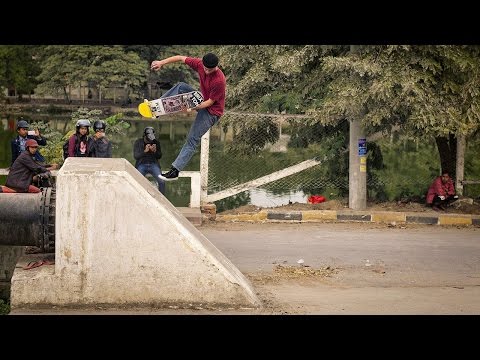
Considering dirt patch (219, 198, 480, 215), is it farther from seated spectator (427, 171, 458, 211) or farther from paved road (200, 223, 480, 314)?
paved road (200, 223, 480, 314)

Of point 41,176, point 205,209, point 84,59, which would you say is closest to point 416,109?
point 205,209

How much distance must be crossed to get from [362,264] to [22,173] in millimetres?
5211

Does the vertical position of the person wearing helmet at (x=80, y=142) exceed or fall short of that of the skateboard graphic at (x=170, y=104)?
it falls short

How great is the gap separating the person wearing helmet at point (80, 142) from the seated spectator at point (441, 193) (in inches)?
282

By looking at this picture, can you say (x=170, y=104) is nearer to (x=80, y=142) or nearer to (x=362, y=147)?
(x=80, y=142)

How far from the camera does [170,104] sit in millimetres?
9852

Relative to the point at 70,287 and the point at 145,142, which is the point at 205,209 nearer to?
the point at 145,142

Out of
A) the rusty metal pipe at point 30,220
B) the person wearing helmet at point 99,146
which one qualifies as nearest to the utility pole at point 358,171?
the person wearing helmet at point 99,146

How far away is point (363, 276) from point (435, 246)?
2760 mm

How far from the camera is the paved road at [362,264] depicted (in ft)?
35.7

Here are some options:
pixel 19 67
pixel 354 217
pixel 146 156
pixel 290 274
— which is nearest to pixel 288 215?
pixel 354 217

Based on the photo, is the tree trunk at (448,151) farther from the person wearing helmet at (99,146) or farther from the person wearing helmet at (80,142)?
the person wearing helmet at (80,142)

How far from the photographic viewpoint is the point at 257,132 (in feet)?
62.4

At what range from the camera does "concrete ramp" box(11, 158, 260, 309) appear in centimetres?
1027
